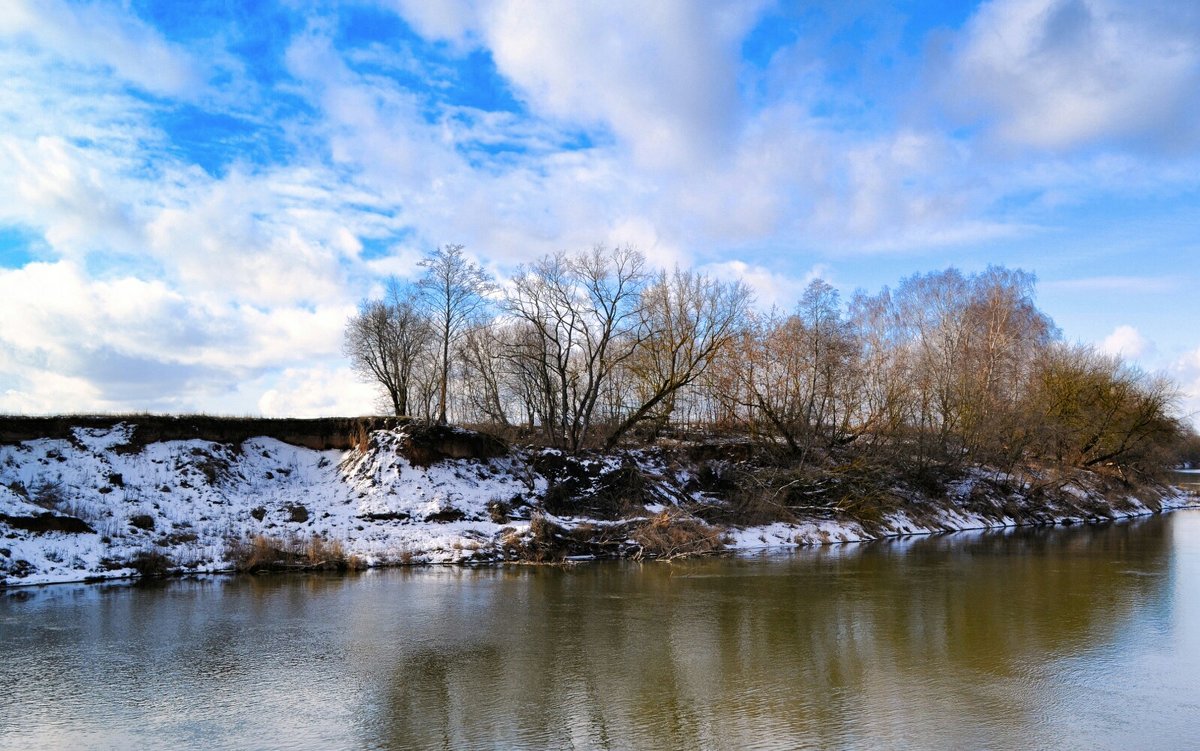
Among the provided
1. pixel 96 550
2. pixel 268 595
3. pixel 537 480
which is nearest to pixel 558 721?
pixel 268 595

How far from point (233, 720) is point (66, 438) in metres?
22.1

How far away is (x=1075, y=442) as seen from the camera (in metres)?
46.4

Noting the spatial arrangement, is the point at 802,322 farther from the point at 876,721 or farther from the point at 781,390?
the point at 876,721

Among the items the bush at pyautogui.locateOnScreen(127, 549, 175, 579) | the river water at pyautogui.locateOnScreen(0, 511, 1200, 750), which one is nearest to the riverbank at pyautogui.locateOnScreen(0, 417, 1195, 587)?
the bush at pyautogui.locateOnScreen(127, 549, 175, 579)

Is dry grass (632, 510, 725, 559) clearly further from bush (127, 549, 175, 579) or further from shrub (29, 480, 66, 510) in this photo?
shrub (29, 480, 66, 510)

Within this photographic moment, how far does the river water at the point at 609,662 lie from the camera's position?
916 cm

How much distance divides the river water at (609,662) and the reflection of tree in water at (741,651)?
0.06 metres

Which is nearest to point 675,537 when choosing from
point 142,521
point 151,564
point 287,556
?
point 287,556

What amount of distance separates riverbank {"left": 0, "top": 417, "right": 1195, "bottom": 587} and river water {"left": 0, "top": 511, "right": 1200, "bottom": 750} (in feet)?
7.54

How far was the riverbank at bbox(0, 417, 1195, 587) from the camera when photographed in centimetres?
2288

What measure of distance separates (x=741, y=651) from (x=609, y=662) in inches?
89.0

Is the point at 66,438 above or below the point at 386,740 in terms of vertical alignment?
above

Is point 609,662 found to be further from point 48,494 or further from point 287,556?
point 48,494

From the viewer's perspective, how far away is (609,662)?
12.4 m
